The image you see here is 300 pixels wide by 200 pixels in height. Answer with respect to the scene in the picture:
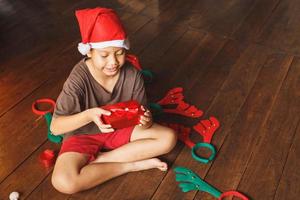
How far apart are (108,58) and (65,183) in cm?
39

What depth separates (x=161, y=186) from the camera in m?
1.12

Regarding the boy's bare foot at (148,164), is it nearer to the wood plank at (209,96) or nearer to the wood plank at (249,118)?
the wood plank at (209,96)

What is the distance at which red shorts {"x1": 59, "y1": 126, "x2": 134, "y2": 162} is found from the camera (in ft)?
3.67

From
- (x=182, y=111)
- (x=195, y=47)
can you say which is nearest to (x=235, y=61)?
(x=195, y=47)

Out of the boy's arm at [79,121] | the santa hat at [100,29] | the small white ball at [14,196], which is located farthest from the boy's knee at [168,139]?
the small white ball at [14,196]

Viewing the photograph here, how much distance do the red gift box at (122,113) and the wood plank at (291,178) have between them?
51cm

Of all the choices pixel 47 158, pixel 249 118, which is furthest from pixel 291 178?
pixel 47 158

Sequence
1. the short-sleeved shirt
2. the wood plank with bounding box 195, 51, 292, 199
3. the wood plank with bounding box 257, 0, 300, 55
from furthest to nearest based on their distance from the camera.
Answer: the wood plank with bounding box 257, 0, 300, 55 → the wood plank with bounding box 195, 51, 292, 199 → the short-sleeved shirt

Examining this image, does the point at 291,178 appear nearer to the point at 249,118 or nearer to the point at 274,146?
the point at 274,146

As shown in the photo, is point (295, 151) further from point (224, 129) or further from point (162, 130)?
point (162, 130)

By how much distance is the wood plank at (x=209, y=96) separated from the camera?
1.11 metres

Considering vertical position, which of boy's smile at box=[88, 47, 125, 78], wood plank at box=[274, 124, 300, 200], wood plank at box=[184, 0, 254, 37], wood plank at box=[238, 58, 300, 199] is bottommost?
wood plank at box=[274, 124, 300, 200]

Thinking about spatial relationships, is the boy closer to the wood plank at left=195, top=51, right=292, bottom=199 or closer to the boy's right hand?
the boy's right hand

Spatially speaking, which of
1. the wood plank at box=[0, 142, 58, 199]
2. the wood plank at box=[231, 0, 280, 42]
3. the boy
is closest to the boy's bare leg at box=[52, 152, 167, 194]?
the boy
